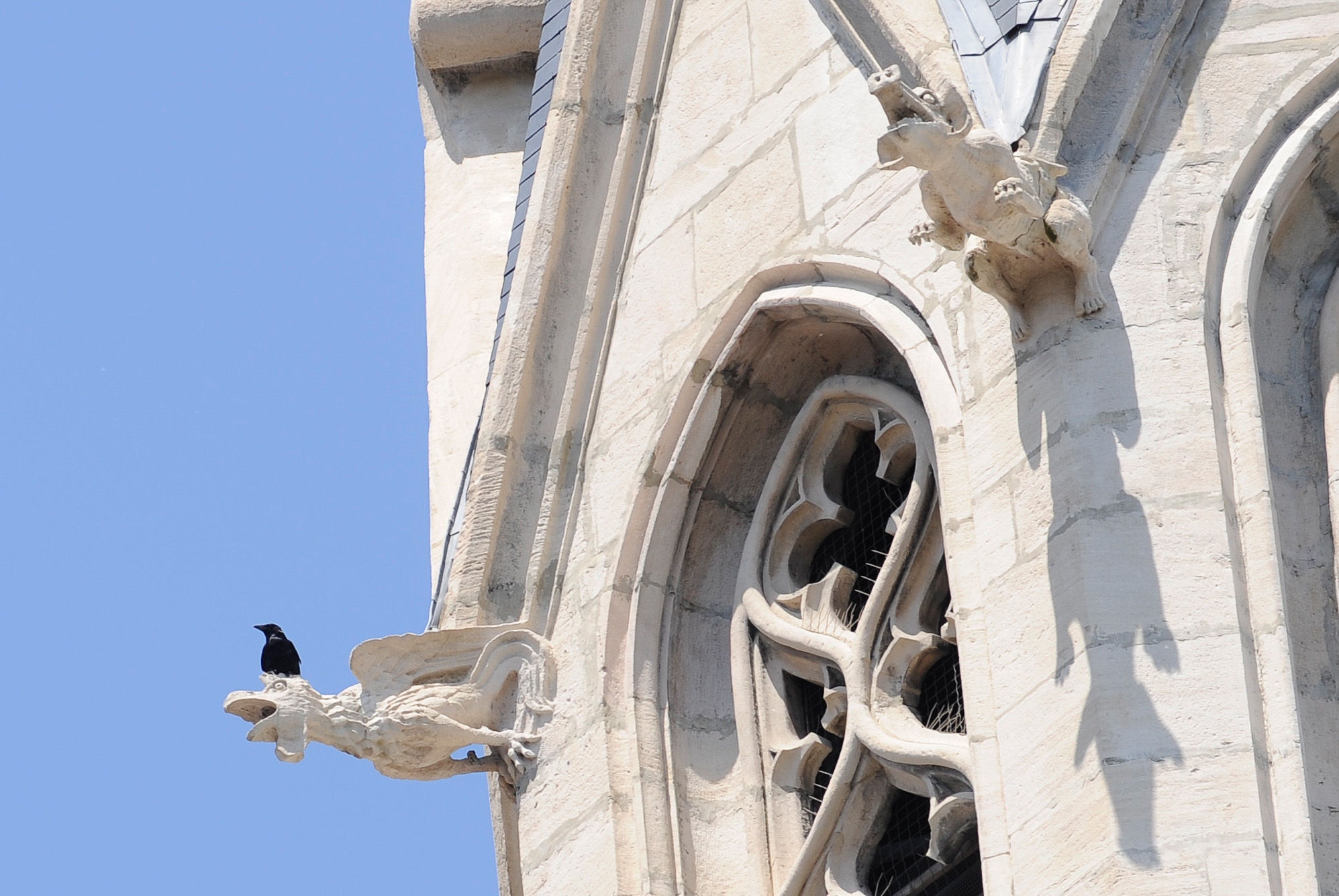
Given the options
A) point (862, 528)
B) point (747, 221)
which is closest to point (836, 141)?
point (747, 221)

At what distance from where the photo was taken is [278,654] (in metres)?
12.4

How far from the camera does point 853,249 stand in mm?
11758

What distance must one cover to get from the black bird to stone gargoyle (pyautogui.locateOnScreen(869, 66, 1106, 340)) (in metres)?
2.87

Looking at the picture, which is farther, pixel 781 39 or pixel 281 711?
pixel 781 39

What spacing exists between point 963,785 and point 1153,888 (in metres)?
1.52

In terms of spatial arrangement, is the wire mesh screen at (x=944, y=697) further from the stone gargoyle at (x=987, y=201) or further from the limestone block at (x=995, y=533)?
the stone gargoyle at (x=987, y=201)

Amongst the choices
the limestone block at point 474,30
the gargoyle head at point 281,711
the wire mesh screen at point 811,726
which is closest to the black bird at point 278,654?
the gargoyle head at point 281,711

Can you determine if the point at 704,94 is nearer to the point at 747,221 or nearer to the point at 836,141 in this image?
the point at 747,221

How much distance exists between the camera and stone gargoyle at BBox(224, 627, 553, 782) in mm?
12211

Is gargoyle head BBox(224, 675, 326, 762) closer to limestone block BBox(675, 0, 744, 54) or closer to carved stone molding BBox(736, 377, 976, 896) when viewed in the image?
carved stone molding BBox(736, 377, 976, 896)

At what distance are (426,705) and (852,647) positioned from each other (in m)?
1.56

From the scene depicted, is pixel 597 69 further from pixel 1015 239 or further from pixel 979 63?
pixel 1015 239

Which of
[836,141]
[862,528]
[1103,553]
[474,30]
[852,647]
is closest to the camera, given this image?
[1103,553]

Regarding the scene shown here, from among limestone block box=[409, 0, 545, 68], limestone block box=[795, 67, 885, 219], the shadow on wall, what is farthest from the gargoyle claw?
limestone block box=[409, 0, 545, 68]
